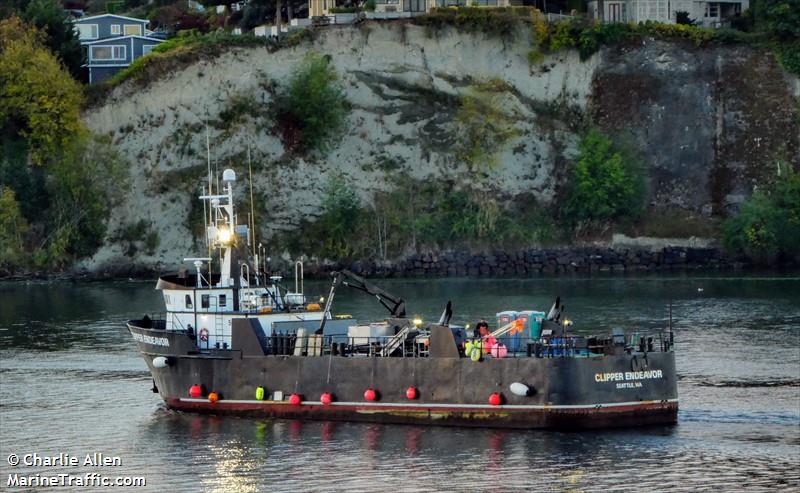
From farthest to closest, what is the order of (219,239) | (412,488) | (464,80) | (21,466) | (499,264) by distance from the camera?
(464,80), (499,264), (219,239), (21,466), (412,488)

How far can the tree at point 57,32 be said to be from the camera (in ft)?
416

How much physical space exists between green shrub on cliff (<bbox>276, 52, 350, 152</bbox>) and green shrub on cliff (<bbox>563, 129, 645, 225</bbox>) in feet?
51.2

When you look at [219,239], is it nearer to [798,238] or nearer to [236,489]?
[236,489]

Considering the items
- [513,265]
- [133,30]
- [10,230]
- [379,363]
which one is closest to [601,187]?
[513,265]

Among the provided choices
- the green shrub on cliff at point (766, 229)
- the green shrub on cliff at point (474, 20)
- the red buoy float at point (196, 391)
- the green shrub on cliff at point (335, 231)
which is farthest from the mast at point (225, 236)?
the green shrub on cliff at point (474, 20)

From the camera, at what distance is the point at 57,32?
128000 millimetres

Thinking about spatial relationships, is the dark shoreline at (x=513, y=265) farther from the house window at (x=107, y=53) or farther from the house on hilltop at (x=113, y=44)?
the house window at (x=107, y=53)

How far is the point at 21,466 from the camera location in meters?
58.1

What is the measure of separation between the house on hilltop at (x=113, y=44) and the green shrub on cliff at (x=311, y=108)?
14.1 meters

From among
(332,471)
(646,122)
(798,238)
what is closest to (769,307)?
(798,238)

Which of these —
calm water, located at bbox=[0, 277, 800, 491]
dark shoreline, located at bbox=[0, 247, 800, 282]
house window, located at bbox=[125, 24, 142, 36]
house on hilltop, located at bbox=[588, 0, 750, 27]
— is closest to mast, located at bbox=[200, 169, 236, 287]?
calm water, located at bbox=[0, 277, 800, 491]

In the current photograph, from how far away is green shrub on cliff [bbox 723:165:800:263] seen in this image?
116062 mm

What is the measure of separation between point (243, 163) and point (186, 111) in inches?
200

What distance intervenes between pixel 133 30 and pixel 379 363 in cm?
8208
